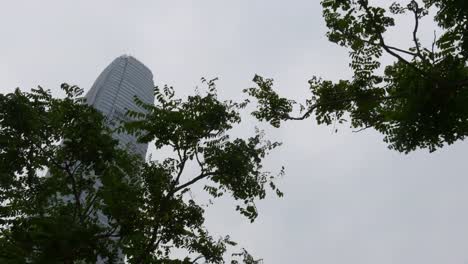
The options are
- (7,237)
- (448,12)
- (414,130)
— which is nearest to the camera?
(448,12)

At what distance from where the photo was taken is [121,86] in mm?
75000

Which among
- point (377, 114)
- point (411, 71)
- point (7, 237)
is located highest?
point (377, 114)

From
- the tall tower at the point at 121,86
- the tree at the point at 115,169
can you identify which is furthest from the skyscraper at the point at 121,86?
the tree at the point at 115,169

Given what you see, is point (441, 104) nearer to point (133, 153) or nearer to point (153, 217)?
point (153, 217)

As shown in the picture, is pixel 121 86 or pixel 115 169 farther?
pixel 121 86

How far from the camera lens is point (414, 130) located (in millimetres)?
6926

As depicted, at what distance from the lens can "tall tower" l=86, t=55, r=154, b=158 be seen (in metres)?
63.0

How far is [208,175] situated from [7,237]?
13.6 ft

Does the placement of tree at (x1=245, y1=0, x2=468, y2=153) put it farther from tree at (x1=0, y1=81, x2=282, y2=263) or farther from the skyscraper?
the skyscraper

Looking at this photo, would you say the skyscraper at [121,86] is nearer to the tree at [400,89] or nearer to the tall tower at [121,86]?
the tall tower at [121,86]

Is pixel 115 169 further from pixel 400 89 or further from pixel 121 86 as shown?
pixel 121 86

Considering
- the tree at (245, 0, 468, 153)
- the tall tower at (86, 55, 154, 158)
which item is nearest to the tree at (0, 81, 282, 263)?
the tree at (245, 0, 468, 153)

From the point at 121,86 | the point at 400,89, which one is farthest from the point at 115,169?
the point at 121,86

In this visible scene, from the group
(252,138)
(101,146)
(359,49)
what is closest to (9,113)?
(101,146)
